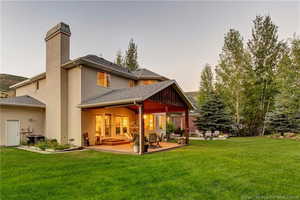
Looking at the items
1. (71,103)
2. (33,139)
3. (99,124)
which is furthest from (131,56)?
(33,139)

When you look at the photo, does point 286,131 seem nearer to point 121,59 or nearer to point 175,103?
point 175,103

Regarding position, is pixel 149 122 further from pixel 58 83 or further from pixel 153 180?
pixel 153 180

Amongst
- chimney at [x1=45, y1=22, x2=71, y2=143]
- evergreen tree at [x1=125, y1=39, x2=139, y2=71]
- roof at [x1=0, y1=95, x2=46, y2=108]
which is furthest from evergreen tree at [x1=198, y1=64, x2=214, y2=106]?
roof at [x1=0, y1=95, x2=46, y2=108]

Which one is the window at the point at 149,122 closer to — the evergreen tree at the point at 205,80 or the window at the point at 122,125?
the window at the point at 122,125

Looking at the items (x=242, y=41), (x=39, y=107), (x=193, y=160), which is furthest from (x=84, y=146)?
(x=242, y=41)

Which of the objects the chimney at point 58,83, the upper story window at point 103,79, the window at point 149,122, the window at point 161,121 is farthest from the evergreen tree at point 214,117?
the chimney at point 58,83

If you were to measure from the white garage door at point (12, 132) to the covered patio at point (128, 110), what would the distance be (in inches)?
202

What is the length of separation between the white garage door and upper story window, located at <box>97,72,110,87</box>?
632 centimetres

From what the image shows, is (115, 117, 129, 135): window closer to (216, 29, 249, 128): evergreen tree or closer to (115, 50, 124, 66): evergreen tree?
(216, 29, 249, 128): evergreen tree

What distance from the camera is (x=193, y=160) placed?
21.6 feet

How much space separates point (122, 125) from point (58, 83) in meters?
5.47

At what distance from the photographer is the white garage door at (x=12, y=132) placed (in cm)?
1147

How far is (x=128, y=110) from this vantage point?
14328 millimetres

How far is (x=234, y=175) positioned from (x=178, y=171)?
1.56 meters
